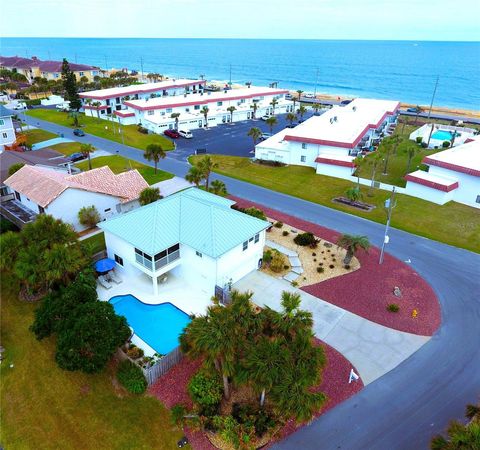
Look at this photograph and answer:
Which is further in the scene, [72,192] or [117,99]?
[117,99]

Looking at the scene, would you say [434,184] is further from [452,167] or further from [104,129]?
[104,129]

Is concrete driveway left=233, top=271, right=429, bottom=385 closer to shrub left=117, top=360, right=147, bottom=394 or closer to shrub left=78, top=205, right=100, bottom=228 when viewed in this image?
shrub left=117, top=360, right=147, bottom=394

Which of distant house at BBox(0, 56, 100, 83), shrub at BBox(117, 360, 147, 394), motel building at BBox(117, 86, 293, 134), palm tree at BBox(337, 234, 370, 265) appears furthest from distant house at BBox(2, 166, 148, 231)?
distant house at BBox(0, 56, 100, 83)

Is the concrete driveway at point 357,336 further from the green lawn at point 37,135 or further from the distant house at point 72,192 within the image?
the green lawn at point 37,135

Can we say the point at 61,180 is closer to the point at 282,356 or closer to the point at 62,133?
the point at 282,356

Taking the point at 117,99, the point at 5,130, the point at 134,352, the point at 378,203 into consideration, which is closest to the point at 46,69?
the point at 117,99

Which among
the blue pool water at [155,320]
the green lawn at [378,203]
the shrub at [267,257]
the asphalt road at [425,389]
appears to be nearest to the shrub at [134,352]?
the blue pool water at [155,320]
